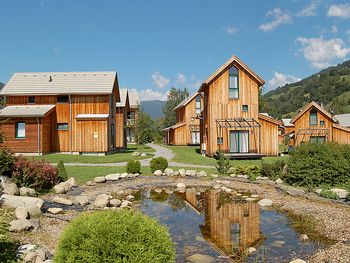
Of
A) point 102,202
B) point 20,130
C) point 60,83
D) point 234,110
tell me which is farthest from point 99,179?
point 60,83

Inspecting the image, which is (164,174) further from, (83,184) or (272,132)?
(272,132)

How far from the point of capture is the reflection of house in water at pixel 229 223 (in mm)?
9278

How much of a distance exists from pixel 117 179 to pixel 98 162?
755 cm

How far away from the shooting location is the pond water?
8609 millimetres

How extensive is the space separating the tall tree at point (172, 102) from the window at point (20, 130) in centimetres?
6466

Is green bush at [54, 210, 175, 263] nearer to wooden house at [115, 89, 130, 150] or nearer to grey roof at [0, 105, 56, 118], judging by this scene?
grey roof at [0, 105, 56, 118]

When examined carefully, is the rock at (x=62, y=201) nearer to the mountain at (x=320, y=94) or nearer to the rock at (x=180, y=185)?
the rock at (x=180, y=185)

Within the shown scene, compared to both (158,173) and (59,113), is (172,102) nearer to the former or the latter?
(59,113)

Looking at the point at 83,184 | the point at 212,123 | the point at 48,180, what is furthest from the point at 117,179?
the point at 212,123

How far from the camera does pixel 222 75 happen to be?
3231 centimetres

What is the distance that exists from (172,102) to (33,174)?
88.6m

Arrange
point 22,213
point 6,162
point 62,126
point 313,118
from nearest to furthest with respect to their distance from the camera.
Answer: point 22,213
point 6,162
point 62,126
point 313,118

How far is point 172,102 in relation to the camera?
10312cm

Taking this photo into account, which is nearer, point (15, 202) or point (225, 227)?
point (225, 227)
